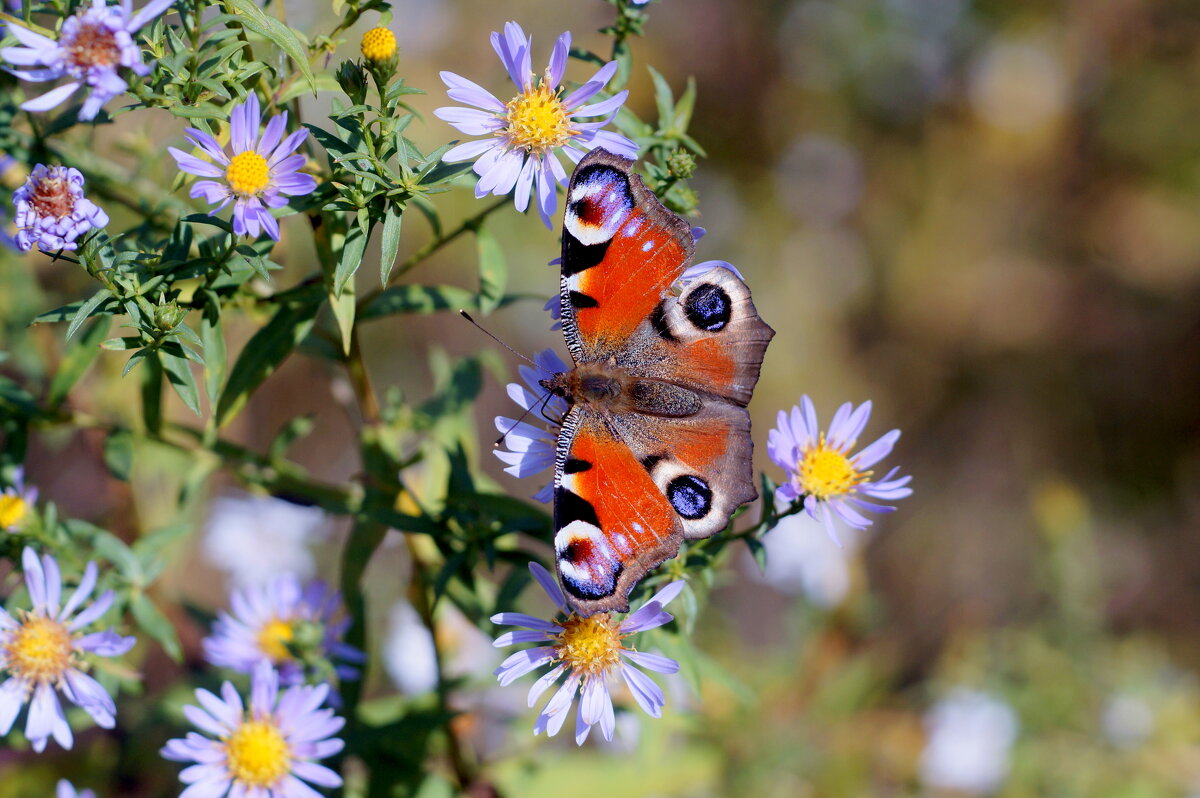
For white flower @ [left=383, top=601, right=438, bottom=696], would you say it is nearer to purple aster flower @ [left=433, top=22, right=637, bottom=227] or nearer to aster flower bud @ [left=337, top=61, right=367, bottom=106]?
purple aster flower @ [left=433, top=22, right=637, bottom=227]

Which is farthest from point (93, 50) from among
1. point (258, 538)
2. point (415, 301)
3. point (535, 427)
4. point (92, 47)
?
point (258, 538)

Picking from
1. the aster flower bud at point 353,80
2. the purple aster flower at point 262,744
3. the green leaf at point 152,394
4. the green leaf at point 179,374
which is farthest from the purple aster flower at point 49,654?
the aster flower bud at point 353,80

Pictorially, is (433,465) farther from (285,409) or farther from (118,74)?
(285,409)

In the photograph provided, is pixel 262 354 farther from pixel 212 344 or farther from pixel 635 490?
pixel 635 490

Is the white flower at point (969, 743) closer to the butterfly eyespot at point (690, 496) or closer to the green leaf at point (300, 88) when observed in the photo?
the butterfly eyespot at point (690, 496)

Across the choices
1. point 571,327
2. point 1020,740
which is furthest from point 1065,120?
point 571,327

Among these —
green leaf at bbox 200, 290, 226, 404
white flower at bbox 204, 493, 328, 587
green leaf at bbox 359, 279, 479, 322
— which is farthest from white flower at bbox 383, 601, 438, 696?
green leaf at bbox 200, 290, 226, 404
